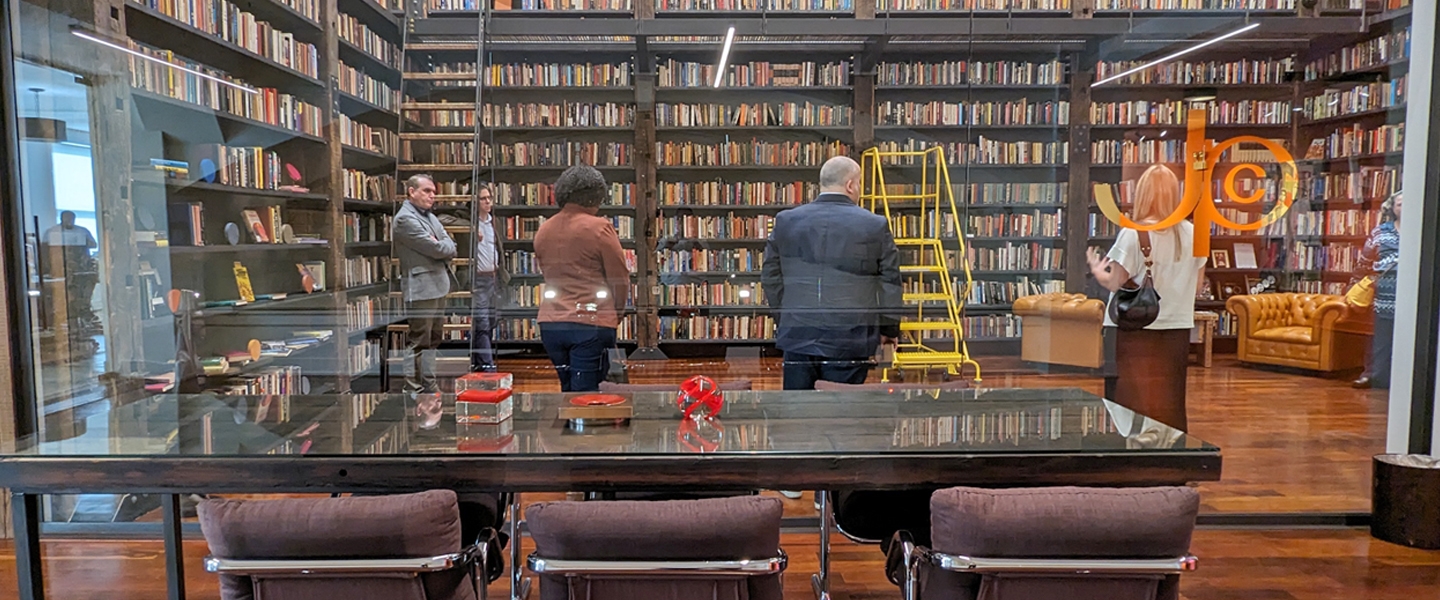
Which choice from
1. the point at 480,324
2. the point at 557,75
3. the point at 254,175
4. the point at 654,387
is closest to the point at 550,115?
the point at 557,75

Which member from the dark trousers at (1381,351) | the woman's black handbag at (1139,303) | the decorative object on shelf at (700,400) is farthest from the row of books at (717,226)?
the dark trousers at (1381,351)

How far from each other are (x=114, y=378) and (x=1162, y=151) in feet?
14.9

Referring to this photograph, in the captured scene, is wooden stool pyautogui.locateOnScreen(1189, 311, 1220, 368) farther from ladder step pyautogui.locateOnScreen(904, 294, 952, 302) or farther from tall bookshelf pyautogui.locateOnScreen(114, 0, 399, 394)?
tall bookshelf pyautogui.locateOnScreen(114, 0, 399, 394)

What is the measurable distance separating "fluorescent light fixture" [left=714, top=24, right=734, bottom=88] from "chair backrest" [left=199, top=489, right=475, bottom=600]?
3.23 meters

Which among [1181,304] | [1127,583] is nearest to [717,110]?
[1181,304]

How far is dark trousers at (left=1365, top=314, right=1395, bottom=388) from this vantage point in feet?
11.5

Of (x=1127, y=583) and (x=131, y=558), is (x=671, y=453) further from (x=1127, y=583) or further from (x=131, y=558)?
(x=131, y=558)

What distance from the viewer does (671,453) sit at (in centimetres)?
180

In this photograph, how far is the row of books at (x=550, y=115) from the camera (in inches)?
173

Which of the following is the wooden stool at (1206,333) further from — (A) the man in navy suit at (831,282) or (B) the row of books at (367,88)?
(B) the row of books at (367,88)

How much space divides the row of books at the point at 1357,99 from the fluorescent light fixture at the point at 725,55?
8.71 ft

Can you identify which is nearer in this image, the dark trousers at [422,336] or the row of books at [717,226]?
the dark trousers at [422,336]

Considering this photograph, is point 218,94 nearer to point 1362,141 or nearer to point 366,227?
point 366,227

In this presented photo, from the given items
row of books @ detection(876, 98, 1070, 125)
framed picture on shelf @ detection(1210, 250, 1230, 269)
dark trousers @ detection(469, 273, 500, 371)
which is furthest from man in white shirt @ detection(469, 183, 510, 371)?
framed picture on shelf @ detection(1210, 250, 1230, 269)
